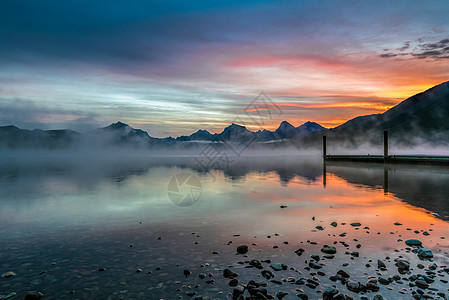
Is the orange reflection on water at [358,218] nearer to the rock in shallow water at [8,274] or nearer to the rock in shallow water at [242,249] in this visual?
the rock in shallow water at [242,249]

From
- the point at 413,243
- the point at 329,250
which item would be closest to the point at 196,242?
the point at 329,250

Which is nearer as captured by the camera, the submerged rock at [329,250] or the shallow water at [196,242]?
the shallow water at [196,242]

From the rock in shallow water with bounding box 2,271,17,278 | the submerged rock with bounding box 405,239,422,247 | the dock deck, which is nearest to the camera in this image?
the rock in shallow water with bounding box 2,271,17,278

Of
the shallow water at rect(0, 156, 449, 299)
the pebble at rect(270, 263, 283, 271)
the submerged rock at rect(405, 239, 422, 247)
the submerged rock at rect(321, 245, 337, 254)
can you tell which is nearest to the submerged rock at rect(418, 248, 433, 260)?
the shallow water at rect(0, 156, 449, 299)

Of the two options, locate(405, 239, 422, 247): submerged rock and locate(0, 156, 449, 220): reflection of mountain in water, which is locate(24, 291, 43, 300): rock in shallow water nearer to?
locate(405, 239, 422, 247): submerged rock

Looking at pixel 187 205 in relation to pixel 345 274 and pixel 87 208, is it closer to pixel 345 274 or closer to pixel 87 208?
pixel 87 208

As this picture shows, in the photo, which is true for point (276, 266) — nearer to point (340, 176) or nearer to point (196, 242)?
point (196, 242)

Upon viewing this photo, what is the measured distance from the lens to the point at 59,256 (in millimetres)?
13445

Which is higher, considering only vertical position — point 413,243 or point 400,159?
point 413,243

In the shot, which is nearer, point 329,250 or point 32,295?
point 32,295

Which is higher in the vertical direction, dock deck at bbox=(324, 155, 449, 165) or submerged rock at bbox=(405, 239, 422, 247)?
submerged rock at bbox=(405, 239, 422, 247)

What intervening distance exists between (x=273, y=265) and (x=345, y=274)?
2696 mm

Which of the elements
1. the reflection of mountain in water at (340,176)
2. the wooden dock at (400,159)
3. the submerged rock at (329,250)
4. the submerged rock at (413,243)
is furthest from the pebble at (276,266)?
the wooden dock at (400,159)

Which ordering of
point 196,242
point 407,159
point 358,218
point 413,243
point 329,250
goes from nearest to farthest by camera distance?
point 329,250 → point 413,243 → point 196,242 → point 358,218 → point 407,159
